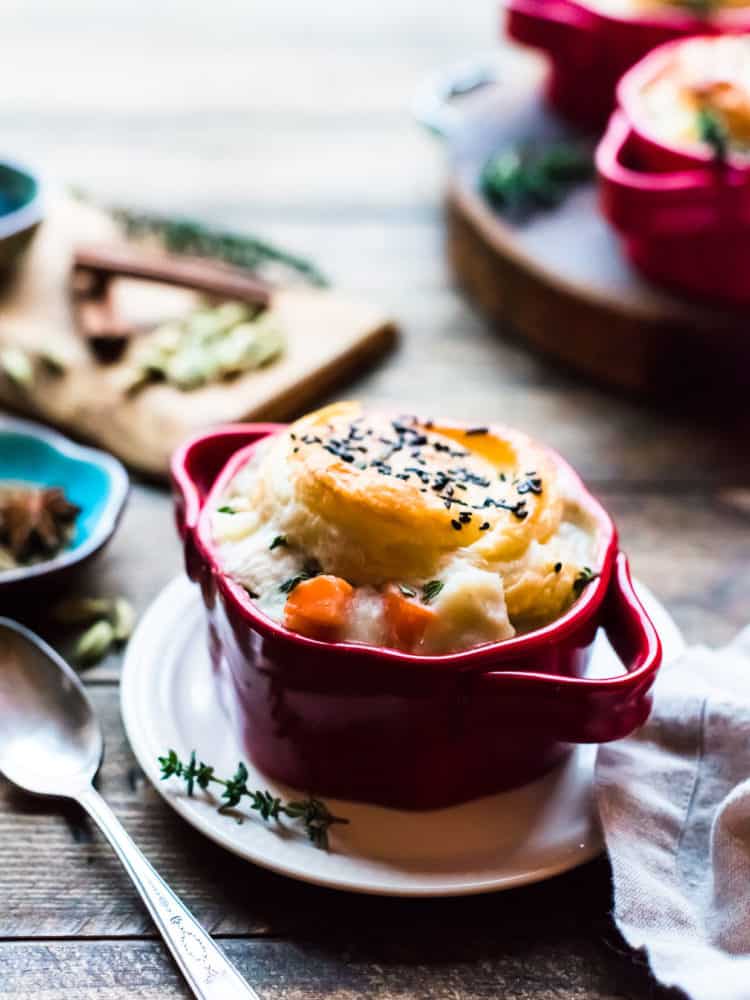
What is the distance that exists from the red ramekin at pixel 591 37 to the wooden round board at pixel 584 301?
0.68 ft

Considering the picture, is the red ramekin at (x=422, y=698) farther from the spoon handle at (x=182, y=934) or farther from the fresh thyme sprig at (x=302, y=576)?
the spoon handle at (x=182, y=934)

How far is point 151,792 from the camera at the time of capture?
1.28 metres

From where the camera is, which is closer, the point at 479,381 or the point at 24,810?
the point at 24,810

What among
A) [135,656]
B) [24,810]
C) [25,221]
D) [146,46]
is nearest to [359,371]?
[25,221]

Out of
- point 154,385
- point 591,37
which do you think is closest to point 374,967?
point 154,385

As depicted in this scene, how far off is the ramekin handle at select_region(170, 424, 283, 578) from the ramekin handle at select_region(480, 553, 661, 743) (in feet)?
1.17

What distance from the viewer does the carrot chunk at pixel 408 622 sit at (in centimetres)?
110

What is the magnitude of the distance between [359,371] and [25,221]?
1.90 feet

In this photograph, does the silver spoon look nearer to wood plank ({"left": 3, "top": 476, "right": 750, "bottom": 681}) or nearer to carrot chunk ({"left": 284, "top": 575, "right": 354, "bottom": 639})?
wood plank ({"left": 3, "top": 476, "right": 750, "bottom": 681})

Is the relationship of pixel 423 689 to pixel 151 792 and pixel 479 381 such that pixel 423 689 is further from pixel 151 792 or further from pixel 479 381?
pixel 479 381

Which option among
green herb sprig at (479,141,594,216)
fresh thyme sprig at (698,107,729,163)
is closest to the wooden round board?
green herb sprig at (479,141,594,216)

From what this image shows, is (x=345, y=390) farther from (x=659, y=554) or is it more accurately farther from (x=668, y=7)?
(x=668, y=7)

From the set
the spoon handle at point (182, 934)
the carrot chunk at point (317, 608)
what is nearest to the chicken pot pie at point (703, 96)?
the carrot chunk at point (317, 608)

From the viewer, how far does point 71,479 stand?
1.65 meters
